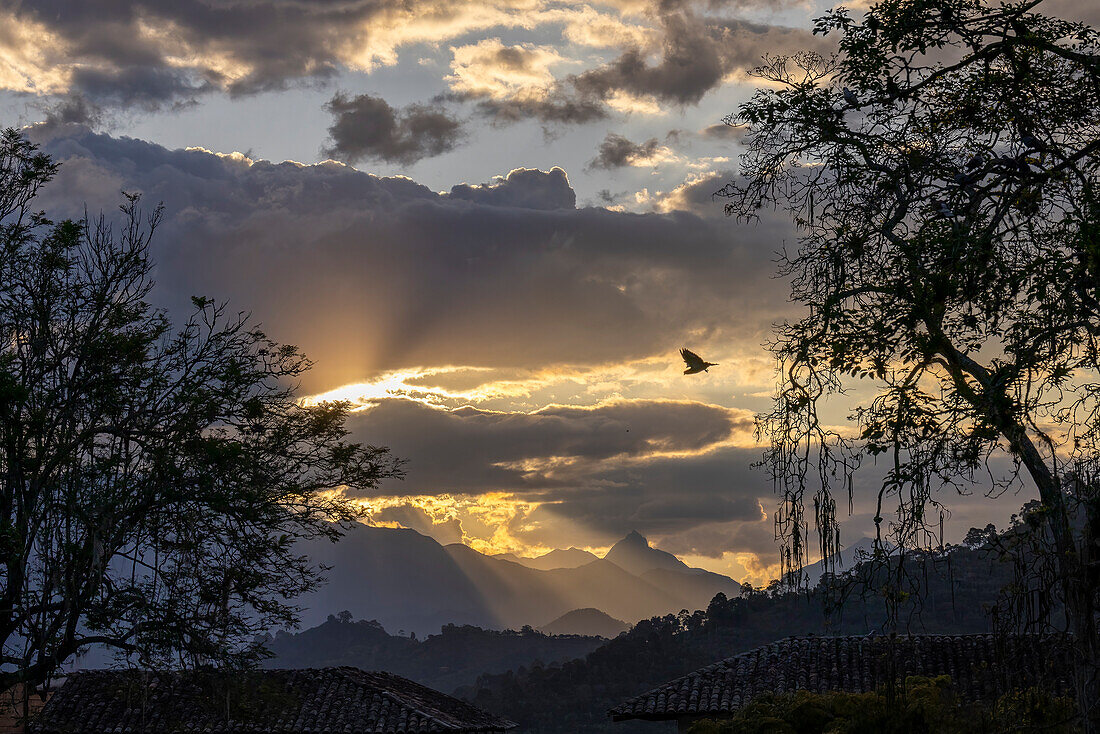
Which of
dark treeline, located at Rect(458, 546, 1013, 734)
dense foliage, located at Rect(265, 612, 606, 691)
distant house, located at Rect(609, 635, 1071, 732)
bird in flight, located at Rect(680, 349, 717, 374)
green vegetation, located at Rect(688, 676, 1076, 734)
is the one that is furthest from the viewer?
dense foliage, located at Rect(265, 612, 606, 691)

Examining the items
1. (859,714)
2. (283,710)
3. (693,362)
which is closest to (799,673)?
(859,714)

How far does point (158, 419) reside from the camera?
1784 centimetres

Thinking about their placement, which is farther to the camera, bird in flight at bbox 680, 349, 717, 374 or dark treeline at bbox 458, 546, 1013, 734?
dark treeline at bbox 458, 546, 1013, 734

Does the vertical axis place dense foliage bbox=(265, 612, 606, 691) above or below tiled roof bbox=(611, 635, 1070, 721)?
above

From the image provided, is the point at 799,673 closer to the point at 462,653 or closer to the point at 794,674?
the point at 794,674

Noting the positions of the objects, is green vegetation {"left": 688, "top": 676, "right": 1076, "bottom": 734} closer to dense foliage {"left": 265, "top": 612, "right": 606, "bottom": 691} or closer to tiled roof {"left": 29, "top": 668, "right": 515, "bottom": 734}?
tiled roof {"left": 29, "top": 668, "right": 515, "bottom": 734}

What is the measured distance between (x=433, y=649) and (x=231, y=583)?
150 m

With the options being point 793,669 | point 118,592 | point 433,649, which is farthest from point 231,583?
point 433,649

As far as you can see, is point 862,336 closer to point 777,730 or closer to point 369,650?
point 777,730

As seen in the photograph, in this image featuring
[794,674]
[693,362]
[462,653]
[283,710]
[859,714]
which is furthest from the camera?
[462,653]

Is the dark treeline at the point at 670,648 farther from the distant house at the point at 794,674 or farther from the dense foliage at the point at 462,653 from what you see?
the dense foliage at the point at 462,653

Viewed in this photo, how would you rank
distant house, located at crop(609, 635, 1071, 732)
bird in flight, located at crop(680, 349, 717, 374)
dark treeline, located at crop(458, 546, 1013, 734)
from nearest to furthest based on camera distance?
bird in flight, located at crop(680, 349, 717, 374) < distant house, located at crop(609, 635, 1071, 732) < dark treeline, located at crop(458, 546, 1013, 734)

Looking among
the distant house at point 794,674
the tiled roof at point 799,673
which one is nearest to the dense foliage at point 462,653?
the tiled roof at point 799,673

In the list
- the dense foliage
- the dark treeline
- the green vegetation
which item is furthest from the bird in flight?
the dense foliage
